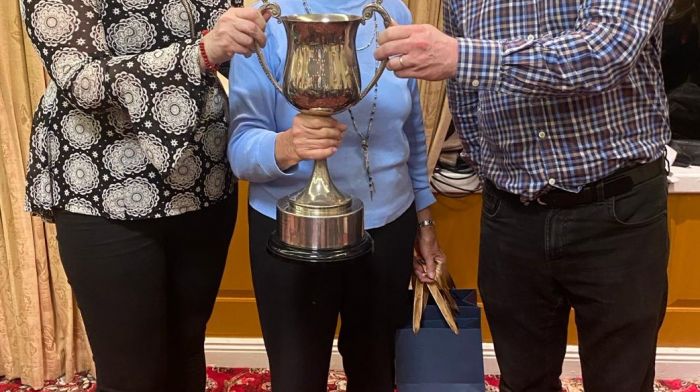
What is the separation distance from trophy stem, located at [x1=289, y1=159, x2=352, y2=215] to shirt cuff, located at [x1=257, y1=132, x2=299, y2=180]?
5cm

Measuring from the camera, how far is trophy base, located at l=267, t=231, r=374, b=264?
108 cm

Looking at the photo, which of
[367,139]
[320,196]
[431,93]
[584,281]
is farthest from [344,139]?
[431,93]

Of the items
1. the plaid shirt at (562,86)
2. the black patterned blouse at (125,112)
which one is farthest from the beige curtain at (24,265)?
the plaid shirt at (562,86)

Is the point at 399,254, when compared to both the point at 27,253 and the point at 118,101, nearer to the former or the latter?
the point at 118,101

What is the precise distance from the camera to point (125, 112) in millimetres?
1138

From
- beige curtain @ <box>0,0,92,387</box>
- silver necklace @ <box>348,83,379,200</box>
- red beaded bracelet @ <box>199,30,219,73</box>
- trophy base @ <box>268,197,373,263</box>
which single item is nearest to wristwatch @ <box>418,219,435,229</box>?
silver necklace @ <box>348,83,379,200</box>

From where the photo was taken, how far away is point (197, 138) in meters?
1.19

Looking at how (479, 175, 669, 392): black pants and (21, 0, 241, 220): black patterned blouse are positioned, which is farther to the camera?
(479, 175, 669, 392): black pants

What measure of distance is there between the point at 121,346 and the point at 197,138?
→ 16.6 inches

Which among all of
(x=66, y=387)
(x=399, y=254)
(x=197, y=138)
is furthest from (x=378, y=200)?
(x=66, y=387)

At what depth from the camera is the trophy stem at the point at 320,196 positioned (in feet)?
3.57

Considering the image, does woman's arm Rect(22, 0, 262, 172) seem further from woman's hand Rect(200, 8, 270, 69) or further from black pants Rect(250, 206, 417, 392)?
black pants Rect(250, 206, 417, 392)

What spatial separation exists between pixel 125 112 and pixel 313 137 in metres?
0.33

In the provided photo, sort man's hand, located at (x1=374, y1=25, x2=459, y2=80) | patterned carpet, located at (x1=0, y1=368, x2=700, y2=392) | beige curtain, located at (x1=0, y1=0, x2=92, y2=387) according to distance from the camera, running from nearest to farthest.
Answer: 1. man's hand, located at (x1=374, y1=25, x2=459, y2=80)
2. beige curtain, located at (x1=0, y1=0, x2=92, y2=387)
3. patterned carpet, located at (x1=0, y1=368, x2=700, y2=392)
